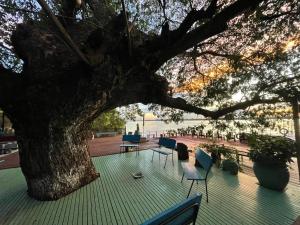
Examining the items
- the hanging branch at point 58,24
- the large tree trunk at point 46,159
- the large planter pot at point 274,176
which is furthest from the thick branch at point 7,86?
the large planter pot at point 274,176

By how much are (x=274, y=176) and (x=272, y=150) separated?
57 cm

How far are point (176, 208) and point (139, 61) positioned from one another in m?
3.21

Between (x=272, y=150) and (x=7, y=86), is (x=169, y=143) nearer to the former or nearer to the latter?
(x=272, y=150)

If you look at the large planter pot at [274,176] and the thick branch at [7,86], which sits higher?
the thick branch at [7,86]

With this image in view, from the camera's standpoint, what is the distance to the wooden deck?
120 inches

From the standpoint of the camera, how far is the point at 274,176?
413 cm

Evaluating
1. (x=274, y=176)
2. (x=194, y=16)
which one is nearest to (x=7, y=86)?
(x=194, y=16)

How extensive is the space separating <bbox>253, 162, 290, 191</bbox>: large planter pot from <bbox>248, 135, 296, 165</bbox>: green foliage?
122mm

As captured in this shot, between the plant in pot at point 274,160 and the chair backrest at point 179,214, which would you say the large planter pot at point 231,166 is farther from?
the chair backrest at point 179,214

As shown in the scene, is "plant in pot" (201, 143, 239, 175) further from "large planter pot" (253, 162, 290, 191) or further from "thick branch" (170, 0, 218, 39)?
"thick branch" (170, 0, 218, 39)

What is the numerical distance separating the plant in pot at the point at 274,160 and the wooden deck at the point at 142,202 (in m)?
0.23

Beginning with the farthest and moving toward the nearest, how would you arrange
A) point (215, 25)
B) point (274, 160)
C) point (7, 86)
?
1. point (274, 160)
2. point (7, 86)
3. point (215, 25)

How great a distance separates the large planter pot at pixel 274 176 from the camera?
4074mm

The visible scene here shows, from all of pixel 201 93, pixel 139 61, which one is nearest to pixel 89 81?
pixel 139 61
